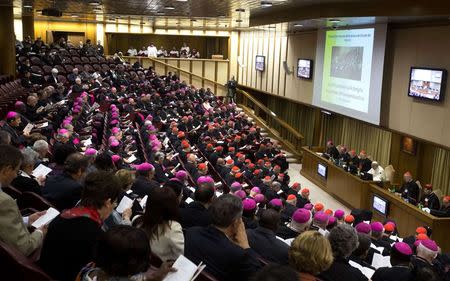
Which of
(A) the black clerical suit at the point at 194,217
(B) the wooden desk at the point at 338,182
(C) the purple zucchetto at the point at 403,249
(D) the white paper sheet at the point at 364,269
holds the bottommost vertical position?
(B) the wooden desk at the point at 338,182

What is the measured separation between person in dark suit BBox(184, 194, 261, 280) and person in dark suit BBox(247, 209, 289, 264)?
1.49 feet

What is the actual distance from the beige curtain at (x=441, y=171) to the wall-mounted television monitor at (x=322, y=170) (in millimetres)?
2953

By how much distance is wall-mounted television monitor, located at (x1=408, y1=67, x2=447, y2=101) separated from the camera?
32.4 feet

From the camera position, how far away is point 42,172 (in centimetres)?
480

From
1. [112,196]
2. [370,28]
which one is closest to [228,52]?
[370,28]

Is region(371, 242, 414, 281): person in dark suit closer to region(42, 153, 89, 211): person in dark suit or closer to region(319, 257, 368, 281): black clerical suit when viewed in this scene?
region(319, 257, 368, 281): black clerical suit

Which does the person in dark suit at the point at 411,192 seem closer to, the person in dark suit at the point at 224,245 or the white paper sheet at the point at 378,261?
the white paper sheet at the point at 378,261

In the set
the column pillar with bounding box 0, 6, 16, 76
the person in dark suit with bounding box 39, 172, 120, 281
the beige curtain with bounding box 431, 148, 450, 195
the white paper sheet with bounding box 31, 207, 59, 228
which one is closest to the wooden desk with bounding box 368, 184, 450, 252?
the beige curtain with bounding box 431, 148, 450, 195

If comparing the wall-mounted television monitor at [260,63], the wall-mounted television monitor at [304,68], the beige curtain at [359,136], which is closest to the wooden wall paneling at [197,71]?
the wall-mounted television monitor at [260,63]

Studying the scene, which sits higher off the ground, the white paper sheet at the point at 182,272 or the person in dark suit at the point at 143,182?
the white paper sheet at the point at 182,272

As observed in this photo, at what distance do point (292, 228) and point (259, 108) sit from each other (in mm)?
19043

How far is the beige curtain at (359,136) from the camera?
13977 millimetres

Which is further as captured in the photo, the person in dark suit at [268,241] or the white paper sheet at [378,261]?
the white paper sheet at [378,261]

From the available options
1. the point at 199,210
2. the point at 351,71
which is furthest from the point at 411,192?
the point at 199,210
